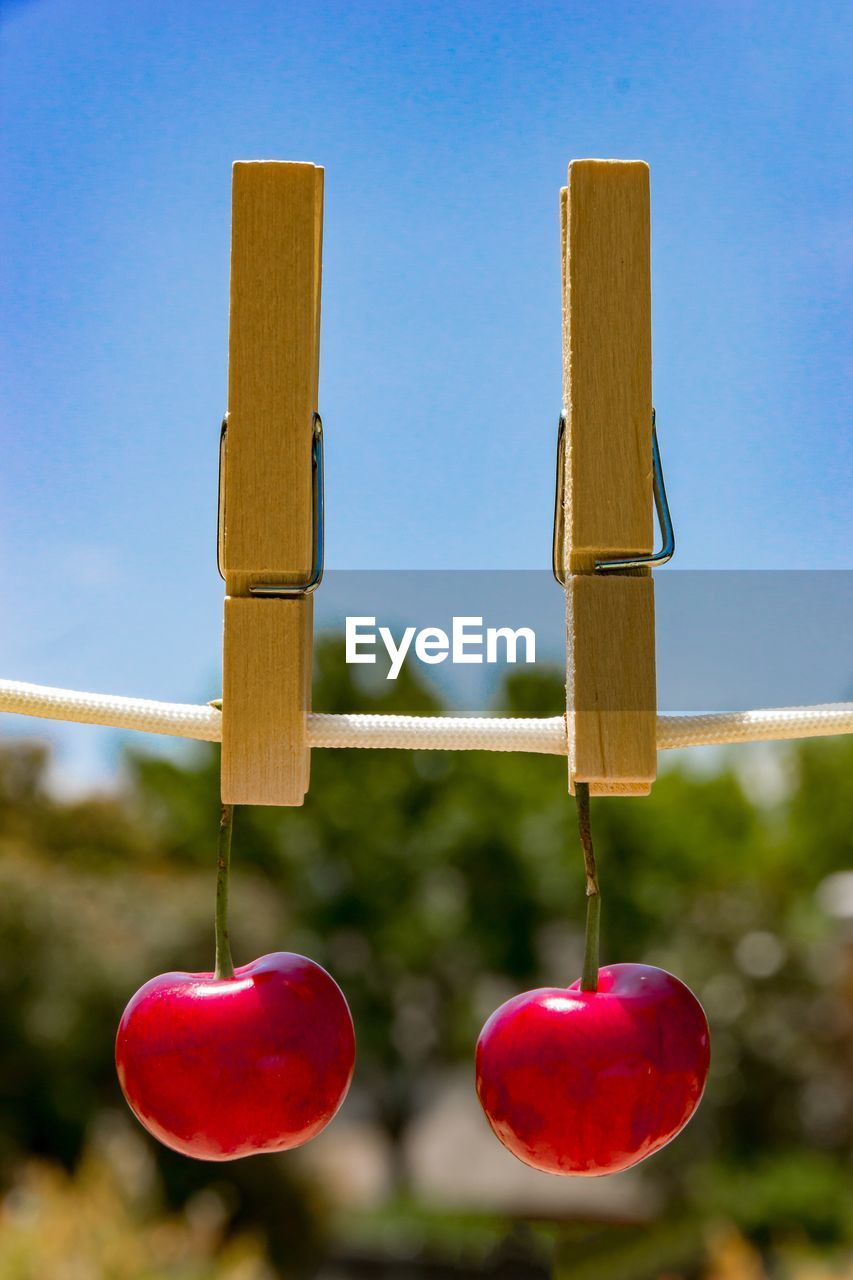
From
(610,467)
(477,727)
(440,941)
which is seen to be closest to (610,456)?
(610,467)

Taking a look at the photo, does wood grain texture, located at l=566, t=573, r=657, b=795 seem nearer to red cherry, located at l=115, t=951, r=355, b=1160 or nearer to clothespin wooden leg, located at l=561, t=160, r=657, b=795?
clothespin wooden leg, located at l=561, t=160, r=657, b=795

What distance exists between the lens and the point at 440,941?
4137mm

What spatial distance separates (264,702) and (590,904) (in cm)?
14

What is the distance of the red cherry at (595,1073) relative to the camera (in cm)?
43

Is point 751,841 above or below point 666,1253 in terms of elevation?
above

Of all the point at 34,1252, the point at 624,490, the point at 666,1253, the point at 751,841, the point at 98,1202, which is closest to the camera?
the point at 624,490

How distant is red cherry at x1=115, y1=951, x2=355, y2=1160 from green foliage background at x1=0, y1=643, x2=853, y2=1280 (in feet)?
8.30

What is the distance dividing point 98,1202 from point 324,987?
2.08 meters

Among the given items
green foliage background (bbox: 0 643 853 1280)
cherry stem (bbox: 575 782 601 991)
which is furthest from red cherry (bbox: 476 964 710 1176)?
green foliage background (bbox: 0 643 853 1280)

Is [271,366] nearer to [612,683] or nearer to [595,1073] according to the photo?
[612,683]

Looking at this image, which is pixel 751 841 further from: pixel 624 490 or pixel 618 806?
pixel 624 490

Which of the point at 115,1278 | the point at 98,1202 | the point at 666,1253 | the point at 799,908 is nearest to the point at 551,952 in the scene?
the point at 799,908

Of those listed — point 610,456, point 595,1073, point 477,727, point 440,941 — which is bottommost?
point 440,941

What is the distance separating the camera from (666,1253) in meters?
3.03
